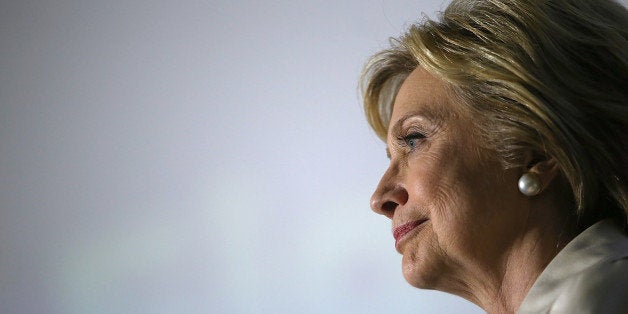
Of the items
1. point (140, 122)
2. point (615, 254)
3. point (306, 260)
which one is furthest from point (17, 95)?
point (615, 254)

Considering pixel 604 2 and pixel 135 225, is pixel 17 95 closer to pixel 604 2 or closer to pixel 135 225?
pixel 135 225

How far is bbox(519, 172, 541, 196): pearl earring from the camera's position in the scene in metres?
1.09

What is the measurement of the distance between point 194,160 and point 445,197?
48.4 inches

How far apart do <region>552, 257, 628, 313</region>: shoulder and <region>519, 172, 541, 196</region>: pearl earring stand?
Answer: 14 centimetres

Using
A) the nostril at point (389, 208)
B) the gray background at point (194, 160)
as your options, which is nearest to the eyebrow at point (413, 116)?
the nostril at point (389, 208)

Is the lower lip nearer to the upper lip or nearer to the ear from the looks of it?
the upper lip

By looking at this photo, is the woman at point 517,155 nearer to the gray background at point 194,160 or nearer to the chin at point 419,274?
the chin at point 419,274

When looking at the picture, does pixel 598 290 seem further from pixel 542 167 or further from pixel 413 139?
pixel 413 139

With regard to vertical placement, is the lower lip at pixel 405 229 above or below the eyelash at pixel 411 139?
below

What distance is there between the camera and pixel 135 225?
2.28 metres

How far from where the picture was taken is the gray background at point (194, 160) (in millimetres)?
2082

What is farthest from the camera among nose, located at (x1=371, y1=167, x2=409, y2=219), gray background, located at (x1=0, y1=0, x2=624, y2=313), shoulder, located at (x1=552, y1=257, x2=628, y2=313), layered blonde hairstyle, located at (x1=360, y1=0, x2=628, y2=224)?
gray background, located at (x1=0, y1=0, x2=624, y2=313)

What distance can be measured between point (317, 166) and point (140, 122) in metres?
0.51

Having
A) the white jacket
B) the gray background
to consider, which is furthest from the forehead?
the gray background
